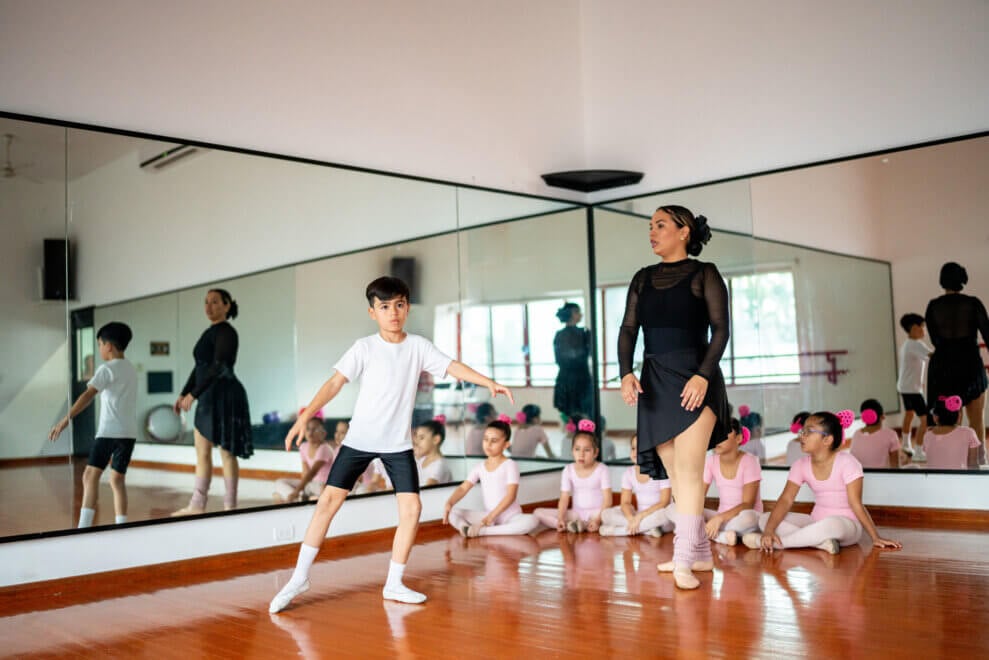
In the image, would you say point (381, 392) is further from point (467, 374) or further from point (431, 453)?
point (431, 453)

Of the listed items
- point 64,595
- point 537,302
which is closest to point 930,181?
point 537,302

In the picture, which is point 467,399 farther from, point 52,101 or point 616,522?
point 52,101

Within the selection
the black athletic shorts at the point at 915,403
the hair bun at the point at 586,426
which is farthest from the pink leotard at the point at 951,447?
the hair bun at the point at 586,426

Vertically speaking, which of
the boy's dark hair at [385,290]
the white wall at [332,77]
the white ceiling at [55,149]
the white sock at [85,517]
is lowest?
the white sock at [85,517]

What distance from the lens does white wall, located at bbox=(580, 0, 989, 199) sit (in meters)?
5.12

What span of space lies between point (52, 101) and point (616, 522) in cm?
373

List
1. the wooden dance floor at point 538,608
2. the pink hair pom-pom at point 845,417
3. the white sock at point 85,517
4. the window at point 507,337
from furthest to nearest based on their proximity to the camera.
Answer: the window at point 507,337 < the pink hair pom-pom at point 845,417 < the white sock at point 85,517 < the wooden dance floor at point 538,608

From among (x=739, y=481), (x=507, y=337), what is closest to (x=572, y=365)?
(x=507, y=337)

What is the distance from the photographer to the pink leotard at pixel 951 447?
4.96 metres

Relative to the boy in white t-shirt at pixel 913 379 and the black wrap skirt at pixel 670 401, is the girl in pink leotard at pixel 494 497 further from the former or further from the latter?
the boy in white t-shirt at pixel 913 379

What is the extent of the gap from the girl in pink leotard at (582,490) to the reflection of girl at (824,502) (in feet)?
3.50

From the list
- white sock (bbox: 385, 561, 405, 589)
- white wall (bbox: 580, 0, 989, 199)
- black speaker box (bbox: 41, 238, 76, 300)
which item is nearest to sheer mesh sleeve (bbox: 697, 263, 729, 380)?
white sock (bbox: 385, 561, 405, 589)

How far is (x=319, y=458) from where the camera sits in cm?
500

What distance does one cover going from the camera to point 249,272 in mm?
4797
